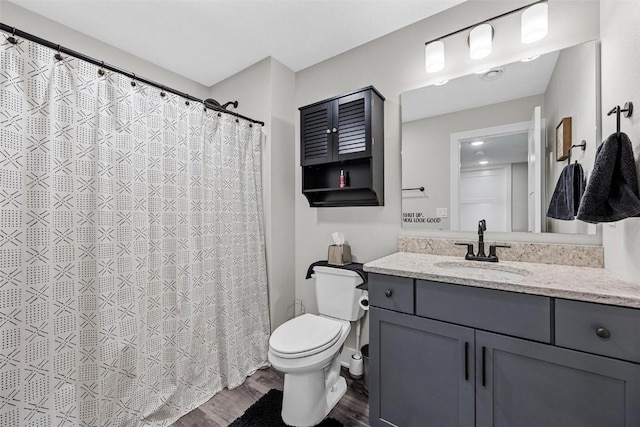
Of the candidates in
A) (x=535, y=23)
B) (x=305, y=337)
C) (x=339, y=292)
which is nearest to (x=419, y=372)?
(x=305, y=337)

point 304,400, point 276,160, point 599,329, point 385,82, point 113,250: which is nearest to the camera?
point 599,329

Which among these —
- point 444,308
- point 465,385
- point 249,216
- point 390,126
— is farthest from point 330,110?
point 465,385

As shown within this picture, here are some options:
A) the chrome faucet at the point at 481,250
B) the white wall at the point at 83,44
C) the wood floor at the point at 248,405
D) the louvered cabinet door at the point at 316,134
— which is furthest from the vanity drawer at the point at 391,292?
the white wall at the point at 83,44

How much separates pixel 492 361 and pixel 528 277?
396 mm

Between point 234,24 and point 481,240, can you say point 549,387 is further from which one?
point 234,24

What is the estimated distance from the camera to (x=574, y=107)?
138cm

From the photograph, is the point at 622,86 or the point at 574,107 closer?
the point at 622,86

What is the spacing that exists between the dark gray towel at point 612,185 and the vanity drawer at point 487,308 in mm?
403

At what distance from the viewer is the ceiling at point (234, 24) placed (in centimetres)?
166

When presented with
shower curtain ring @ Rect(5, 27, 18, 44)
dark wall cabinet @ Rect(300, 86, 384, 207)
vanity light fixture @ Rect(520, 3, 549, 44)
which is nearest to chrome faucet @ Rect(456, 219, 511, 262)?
dark wall cabinet @ Rect(300, 86, 384, 207)

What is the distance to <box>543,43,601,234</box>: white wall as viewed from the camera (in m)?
1.32

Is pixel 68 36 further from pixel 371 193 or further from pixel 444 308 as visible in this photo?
pixel 444 308

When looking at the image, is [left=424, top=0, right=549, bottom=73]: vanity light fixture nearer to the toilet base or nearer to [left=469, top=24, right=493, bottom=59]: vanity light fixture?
[left=469, top=24, right=493, bottom=59]: vanity light fixture

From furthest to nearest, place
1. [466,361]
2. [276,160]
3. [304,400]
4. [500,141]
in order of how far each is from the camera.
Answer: [276,160], [500,141], [304,400], [466,361]
